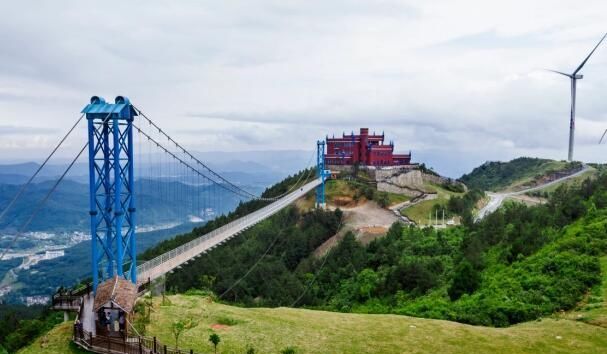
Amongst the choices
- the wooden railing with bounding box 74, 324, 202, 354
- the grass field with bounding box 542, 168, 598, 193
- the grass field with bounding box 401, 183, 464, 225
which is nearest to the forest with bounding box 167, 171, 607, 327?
the grass field with bounding box 401, 183, 464, 225

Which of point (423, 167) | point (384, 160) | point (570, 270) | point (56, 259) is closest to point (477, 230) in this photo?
point (570, 270)

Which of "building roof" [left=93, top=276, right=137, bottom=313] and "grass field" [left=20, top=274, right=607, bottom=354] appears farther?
"grass field" [left=20, top=274, right=607, bottom=354]

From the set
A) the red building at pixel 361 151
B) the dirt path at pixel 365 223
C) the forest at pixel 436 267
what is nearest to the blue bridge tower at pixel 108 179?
the forest at pixel 436 267

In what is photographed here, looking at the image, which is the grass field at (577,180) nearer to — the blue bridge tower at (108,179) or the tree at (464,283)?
the tree at (464,283)

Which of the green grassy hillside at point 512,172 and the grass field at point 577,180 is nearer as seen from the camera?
the grass field at point 577,180

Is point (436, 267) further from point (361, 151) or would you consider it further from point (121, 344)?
point (361, 151)

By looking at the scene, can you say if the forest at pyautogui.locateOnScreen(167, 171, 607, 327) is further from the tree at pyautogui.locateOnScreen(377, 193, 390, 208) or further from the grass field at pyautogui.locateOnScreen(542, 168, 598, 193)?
the grass field at pyautogui.locateOnScreen(542, 168, 598, 193)
